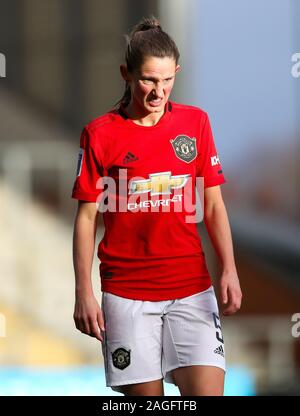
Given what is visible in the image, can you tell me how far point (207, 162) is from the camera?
7.95 ft

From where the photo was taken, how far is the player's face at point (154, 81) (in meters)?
2.25

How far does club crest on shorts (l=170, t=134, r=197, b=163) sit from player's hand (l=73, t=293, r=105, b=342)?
43cm

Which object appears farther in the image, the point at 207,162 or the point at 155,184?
the point at 207,162

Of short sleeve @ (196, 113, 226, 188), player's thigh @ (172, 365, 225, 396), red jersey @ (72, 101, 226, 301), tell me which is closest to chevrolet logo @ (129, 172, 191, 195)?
red jersey @ (72, 101, 226, 301)

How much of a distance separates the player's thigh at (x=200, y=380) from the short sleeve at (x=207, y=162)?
0.48 meters

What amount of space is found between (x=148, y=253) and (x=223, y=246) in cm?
20

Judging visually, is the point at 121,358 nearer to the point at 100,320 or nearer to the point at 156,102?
the point at 100,320

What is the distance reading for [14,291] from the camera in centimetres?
537

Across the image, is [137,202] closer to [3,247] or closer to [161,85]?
[161,85]

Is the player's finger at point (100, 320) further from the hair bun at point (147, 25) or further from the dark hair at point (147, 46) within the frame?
the hair bun at point (147, 25)

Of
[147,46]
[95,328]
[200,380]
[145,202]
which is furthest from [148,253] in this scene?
[147,46]

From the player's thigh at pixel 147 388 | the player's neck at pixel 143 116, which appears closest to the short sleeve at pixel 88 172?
the player's neck at pixel 143 116

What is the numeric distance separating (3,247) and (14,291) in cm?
27

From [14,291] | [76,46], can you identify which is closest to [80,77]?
[76,46]
